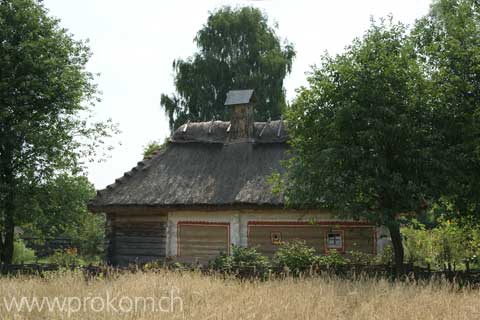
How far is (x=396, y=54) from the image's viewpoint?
12.0m

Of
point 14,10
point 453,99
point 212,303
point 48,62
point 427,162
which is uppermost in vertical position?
point 14,10

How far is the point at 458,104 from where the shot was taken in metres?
11.5

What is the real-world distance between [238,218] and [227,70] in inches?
659

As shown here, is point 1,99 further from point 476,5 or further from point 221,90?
point 221,90

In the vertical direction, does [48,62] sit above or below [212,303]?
above

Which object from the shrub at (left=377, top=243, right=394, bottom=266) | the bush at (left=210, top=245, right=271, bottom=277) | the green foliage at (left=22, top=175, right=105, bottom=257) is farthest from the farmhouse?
the bush at (left=210, top=245, right=271, bottom=277)

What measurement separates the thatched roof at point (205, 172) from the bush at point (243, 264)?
11.8 feet

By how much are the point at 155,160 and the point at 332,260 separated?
9.76 meters

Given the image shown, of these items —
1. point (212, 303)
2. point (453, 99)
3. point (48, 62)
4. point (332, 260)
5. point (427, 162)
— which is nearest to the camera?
point (212, 303)

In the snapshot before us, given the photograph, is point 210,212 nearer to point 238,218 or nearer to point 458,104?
point 238,218

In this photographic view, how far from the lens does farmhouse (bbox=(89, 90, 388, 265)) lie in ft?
53.8

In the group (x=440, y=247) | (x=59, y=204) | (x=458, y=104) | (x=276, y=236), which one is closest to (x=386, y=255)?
(x=440, y=247)

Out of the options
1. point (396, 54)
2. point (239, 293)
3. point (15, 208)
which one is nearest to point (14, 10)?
point (15, 208)

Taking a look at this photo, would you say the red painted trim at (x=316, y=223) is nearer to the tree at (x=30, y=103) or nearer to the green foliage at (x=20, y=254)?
the tree at (x=30, y=103)
